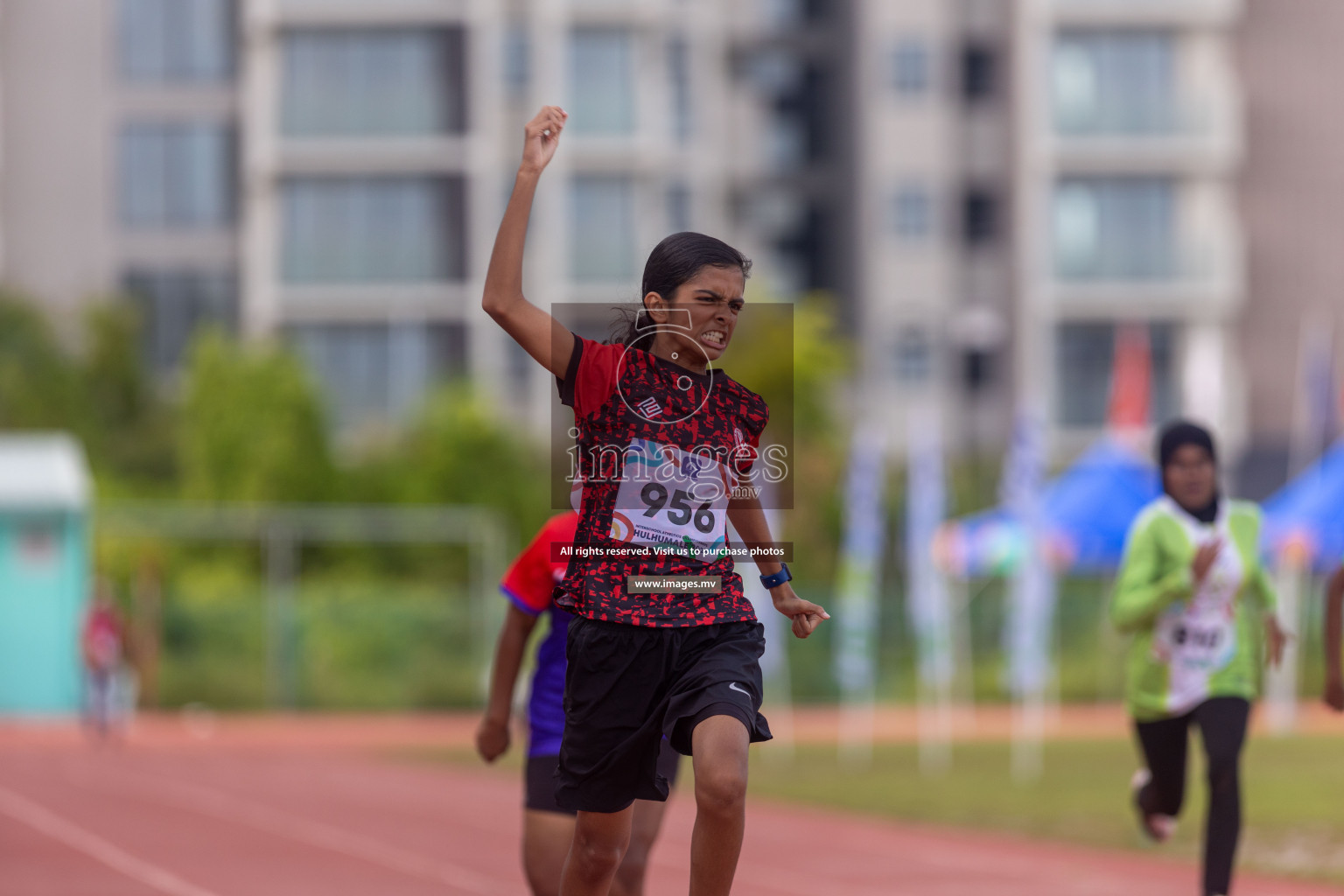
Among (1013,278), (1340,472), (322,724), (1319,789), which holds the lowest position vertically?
(322,724)

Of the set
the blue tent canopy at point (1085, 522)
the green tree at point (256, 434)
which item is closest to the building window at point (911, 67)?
the green tree at point (256, 434)

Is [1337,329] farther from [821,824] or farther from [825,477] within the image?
[821,824]

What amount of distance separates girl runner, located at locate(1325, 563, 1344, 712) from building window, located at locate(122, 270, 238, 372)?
43.9 metres

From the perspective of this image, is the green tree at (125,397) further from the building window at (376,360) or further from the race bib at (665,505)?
the race bib at (665,505)

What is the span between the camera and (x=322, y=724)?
3180cm

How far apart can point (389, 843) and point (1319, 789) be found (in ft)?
25.6

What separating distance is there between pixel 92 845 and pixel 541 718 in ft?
25.5

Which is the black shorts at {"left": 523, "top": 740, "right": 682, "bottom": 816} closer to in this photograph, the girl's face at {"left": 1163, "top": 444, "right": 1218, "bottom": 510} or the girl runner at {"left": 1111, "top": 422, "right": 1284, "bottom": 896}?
the girl runner at {"left": 1111, "top": 422, "right": 1284, "bottom": 896}

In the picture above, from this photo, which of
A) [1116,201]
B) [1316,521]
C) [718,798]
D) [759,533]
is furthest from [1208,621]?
[1116,201]

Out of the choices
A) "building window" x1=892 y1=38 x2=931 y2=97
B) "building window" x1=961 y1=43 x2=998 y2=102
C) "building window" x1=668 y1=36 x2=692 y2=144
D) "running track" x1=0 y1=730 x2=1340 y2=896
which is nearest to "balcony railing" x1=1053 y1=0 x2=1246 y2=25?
"building window" x1=961 y1=43 x2=998 y2=102

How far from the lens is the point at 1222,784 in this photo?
8.10 m

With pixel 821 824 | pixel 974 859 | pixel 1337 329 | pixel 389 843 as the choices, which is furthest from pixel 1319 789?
pixel 1337 329

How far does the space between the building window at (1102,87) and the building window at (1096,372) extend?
4.46 metres

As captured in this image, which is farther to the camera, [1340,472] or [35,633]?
[35,633]
